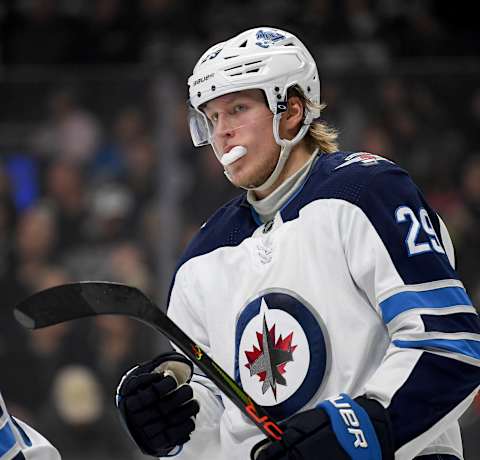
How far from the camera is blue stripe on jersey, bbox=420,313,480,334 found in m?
2.12

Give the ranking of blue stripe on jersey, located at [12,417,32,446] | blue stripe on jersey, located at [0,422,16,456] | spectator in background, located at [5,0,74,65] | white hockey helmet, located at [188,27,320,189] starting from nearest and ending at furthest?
blue stripe on jersey, located at [0,422,16,456] < blue stripe on jersey, located at [12,417,32,446] < white hockey helmet, located at [188,27,320,189] < spectator in background, located at [5,0,74,65]

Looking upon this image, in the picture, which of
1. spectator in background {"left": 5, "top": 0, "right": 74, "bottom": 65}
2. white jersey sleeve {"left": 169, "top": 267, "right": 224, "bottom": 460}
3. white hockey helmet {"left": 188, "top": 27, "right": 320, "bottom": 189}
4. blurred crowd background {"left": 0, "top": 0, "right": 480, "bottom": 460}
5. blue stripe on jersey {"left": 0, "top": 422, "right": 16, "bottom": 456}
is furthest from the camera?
spectator in background {"left": 5, "top": 0, "right": 74, "bottom": 65}

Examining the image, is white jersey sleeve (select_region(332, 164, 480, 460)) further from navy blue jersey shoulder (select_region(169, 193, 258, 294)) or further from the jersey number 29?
navy blue jersey shoulder (select_region(169, 193, 258, 294))

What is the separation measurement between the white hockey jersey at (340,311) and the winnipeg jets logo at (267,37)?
26 cm

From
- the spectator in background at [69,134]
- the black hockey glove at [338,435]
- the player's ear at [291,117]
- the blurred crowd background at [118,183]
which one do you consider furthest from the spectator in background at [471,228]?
the black hockey glove at [338,435]

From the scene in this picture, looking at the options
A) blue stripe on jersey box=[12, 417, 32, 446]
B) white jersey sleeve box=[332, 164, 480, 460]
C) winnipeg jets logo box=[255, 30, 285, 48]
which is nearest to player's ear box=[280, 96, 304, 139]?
winnipeg jets logo box=[255, 30, 285, 48]

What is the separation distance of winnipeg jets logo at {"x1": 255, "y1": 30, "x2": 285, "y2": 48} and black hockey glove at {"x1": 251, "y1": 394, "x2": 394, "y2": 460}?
0.78 m

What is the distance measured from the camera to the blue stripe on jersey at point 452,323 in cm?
212

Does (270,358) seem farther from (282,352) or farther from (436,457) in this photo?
(436,457)

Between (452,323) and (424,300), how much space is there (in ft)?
0.21

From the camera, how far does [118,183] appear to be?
15.5ft

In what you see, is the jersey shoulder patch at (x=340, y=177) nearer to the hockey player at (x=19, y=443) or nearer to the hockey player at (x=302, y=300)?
the hockey player at (x=302, y=300)

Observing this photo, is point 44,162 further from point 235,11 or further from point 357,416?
point 357,416

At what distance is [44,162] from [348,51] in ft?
5.32
